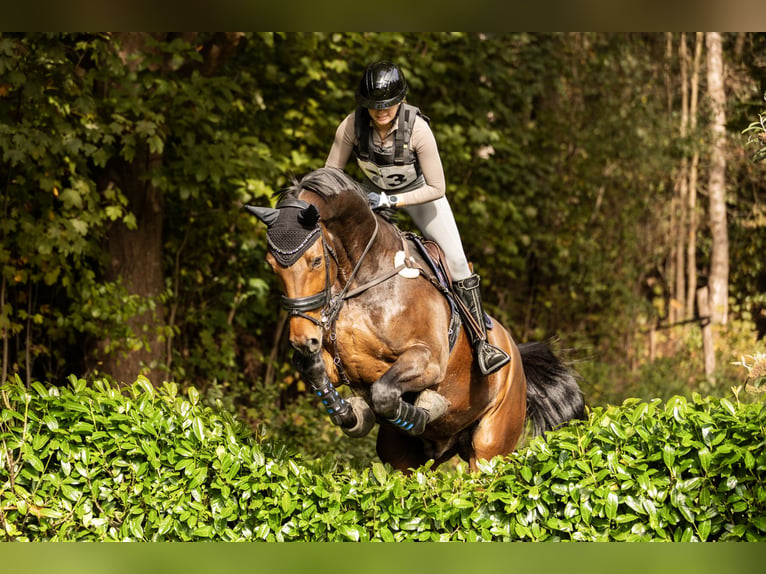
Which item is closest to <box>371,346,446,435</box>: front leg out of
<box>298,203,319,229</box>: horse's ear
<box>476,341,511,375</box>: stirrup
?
<box>476,341,511,375</box>: stirrup

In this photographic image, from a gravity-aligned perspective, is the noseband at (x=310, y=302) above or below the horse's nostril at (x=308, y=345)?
above

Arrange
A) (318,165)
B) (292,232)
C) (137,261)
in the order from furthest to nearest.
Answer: (318,165), (137,261), (292,232)

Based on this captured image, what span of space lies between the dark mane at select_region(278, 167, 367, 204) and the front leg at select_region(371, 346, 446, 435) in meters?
0.89

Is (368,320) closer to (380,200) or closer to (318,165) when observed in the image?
(380,200)

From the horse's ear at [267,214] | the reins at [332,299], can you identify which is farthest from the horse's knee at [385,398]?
the horse's ear at [267,214]

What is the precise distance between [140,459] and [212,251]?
6.27 metres

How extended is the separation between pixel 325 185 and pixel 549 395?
97.3 inches

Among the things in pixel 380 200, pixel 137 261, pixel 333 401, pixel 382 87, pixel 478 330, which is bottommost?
pixel 137 261

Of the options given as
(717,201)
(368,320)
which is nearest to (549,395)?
(368,320)

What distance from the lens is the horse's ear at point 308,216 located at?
423 cm

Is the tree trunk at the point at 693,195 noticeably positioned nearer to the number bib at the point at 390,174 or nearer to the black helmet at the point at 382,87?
the number bib at the point at 390,174

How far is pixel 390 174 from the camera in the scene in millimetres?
4898

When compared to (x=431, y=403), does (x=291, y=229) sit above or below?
above

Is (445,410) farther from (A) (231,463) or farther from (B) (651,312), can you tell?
(B) (651,312)
